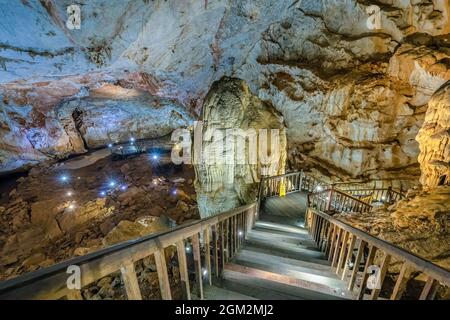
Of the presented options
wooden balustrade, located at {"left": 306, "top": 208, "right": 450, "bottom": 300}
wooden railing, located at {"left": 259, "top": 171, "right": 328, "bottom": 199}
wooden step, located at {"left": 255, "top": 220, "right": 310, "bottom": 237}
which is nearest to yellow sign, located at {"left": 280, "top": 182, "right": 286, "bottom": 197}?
wooden railing, located at {"left": 259, "top": 171, "right": 328, "bottom": 199}

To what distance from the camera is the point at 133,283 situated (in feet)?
4.84

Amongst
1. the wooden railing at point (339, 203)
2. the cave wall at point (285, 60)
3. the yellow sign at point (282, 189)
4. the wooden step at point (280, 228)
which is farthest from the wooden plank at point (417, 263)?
the cave wall at point (285, 60)

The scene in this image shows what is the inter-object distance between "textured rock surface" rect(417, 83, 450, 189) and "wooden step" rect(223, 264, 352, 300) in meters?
5.90

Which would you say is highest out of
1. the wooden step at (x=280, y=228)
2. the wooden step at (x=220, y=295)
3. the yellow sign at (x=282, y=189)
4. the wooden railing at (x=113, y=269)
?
the wooden railing at (x=113, y=269)

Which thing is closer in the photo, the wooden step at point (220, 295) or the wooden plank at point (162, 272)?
the wooden plank at point (162, 272)

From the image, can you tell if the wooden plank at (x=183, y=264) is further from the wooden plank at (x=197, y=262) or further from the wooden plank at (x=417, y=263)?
the wooden plank at (x=417, y=263)

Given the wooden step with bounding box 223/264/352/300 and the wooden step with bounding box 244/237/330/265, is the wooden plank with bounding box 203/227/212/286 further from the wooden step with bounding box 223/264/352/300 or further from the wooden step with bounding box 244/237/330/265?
the wooden step with bounding box 244/237/330/265

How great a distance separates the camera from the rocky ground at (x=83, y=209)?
32.9 ft

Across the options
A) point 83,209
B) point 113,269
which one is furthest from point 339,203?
point 83,209

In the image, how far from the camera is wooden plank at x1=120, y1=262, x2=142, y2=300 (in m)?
1.41

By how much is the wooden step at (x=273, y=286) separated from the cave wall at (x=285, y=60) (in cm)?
708

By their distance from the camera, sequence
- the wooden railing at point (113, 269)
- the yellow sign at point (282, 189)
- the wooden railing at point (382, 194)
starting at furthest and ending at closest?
1. the wooden railing at point (382, 194)
2. the yellow sign at point (282, 189)
3. the wooden railing at point (113, 269)

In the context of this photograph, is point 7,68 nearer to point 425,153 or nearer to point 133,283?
point 133,283
